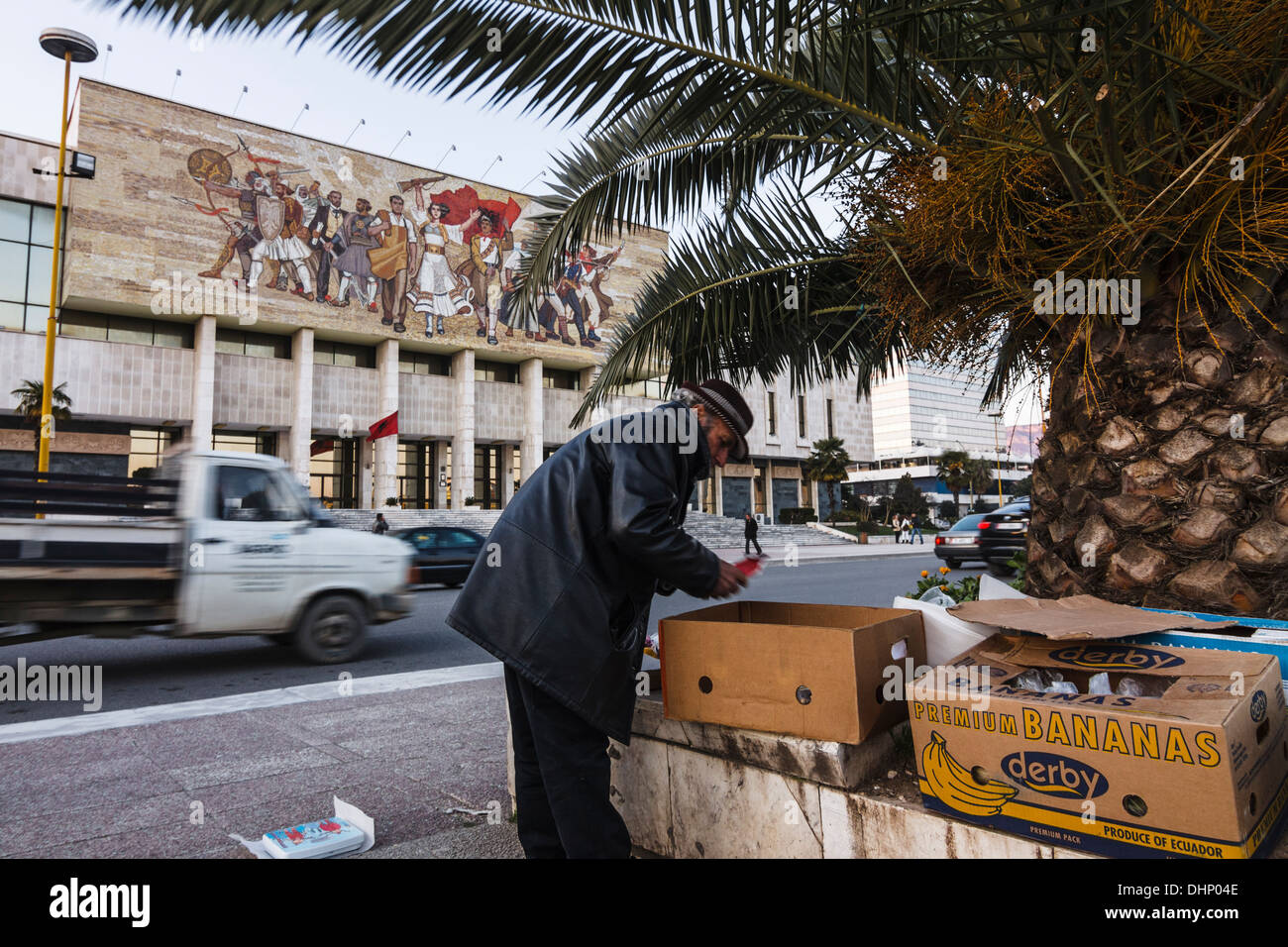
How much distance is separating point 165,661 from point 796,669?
7162 mm

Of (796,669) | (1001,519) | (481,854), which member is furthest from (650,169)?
(1001,519)

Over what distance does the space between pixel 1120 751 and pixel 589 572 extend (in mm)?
1369

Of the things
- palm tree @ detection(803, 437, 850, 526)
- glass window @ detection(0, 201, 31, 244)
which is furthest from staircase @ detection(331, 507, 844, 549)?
glass window @ detection(0, 201, 31, 244)

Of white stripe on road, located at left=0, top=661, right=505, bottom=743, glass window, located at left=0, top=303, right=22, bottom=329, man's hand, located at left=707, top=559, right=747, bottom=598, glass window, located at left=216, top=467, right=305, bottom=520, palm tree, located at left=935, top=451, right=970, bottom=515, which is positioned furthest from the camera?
palm tree, located at left=935, top=451, right=970, bottom=515

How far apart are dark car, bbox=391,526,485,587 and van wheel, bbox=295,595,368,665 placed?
7.22 m

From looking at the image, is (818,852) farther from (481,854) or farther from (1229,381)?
(1229,381)

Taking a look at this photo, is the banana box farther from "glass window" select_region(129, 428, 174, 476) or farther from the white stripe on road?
"glass window" select_region(129, 428, 174, 476)

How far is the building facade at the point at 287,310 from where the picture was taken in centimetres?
2911

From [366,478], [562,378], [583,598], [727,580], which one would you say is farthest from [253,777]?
[562,378]

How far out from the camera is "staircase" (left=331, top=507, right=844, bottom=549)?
31.0m

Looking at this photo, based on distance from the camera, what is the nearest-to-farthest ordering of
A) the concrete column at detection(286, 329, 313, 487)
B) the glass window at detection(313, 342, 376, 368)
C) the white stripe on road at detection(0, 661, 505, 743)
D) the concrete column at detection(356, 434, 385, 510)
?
the white stripe on road at detection(0, 661, 505, 743)
the concrete column at detection(286, 329, 313, 487)
the concrete column at detection(356, 434, 385, 510)
the glass window at detection(313, 342, 376, 368)

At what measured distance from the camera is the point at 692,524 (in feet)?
120

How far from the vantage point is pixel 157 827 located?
2.91 metres

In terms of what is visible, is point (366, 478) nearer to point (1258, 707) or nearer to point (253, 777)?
point (253, 777)
